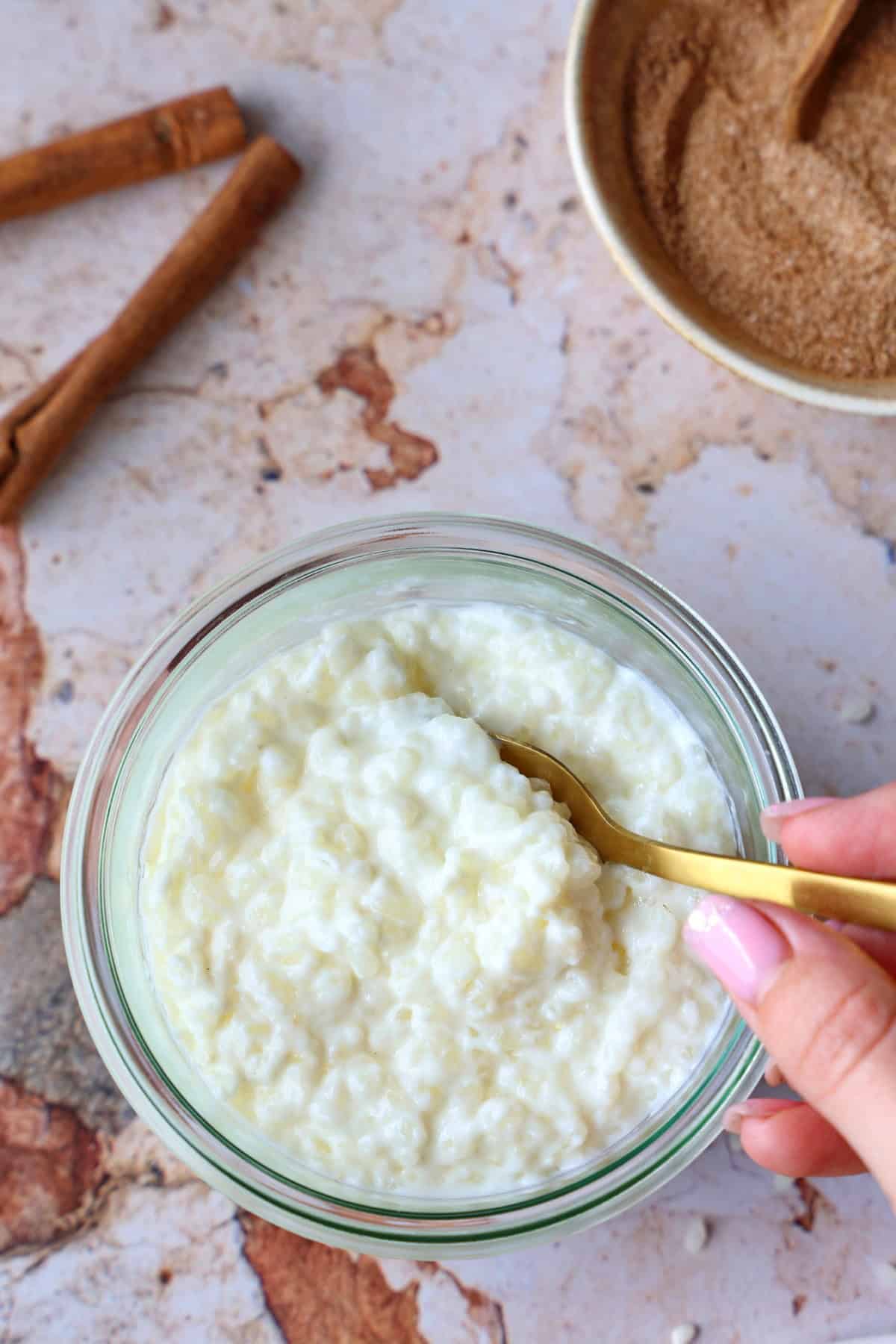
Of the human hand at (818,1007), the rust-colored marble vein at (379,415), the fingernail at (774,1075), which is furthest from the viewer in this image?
the rust-colored marble vein at (379,415)

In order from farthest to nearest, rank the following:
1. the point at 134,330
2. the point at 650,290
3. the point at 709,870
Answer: the point at 134,330 < the point at 650,290 < the point at 709,870

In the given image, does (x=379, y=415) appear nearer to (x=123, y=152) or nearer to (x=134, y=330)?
(x=134, y=330)

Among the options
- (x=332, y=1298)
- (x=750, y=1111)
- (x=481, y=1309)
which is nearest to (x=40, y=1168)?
(x=332, y=1298)

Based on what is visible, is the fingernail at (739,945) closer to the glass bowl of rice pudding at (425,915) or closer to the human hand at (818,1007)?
the human hand at (818,1007)

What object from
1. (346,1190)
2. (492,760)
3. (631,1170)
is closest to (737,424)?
(492,760)

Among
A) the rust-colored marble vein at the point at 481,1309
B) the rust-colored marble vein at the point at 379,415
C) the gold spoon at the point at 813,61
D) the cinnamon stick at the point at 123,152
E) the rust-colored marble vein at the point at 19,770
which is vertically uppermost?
the gold spoon at the point at 813,61

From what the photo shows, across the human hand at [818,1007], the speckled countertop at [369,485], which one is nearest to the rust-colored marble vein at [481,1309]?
Result: the speckled countertop at [369,485]

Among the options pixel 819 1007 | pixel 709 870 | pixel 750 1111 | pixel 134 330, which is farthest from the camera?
pixel 134 330
